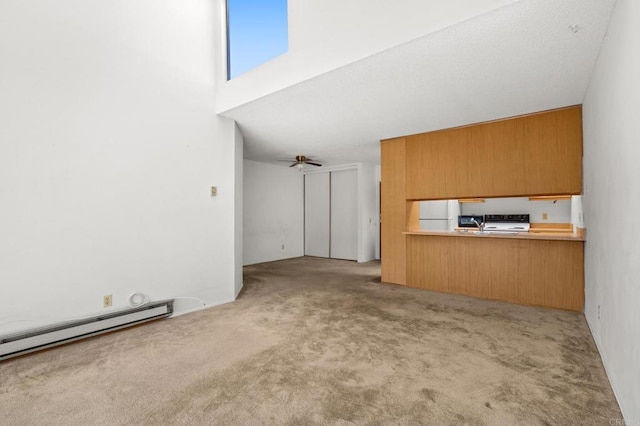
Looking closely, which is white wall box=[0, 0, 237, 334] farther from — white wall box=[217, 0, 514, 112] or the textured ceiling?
white wall box=[217, 0, 514, 112]

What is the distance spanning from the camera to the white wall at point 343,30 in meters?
2.05

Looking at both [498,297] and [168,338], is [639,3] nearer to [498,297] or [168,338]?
[498,297]

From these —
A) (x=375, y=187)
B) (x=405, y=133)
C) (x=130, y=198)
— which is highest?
(x=405, y=133)

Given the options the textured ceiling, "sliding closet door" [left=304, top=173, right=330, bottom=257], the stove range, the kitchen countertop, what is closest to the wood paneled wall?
the kitchen countertop

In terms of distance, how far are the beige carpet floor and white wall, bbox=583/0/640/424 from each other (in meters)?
0.28

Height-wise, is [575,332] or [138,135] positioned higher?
[138,135]

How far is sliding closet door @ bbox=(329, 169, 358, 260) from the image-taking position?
7242 millimetres

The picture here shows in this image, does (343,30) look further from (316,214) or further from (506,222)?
(316,214)

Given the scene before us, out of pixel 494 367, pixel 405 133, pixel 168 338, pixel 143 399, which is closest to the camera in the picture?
pixel 143 399

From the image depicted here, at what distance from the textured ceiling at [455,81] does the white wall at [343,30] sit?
0.07 m

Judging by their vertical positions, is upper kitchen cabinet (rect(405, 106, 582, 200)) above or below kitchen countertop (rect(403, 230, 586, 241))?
above

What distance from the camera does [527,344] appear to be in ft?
8.37

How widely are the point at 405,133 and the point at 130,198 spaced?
3.77 m

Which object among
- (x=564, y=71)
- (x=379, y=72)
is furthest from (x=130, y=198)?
(x=564, y=71)
